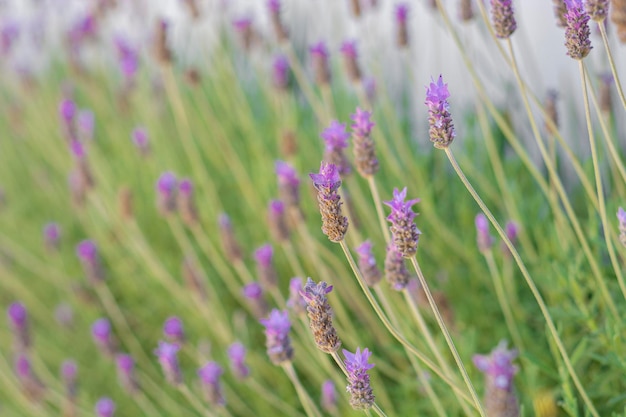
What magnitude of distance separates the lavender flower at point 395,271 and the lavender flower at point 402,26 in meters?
0.81

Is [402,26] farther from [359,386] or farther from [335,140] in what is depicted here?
[359,386]

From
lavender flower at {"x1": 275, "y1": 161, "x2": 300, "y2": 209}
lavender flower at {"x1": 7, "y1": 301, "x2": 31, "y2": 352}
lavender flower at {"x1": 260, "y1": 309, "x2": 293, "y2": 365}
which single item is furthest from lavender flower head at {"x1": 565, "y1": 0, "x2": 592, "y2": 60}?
lavender flower at {"x1": 7, "y1": 301, "x2": 31, "y2": 352}

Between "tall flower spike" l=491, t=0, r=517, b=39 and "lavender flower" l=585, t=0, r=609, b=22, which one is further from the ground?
"tall flower spike" l=491, t=0, r=517, b=39

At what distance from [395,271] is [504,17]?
0.42m

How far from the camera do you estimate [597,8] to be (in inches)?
39.4

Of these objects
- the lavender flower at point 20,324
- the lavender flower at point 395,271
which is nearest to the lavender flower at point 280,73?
the lavender flower at point 20,324

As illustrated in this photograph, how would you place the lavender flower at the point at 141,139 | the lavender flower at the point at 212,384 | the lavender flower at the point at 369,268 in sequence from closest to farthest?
the lavender flower at the point at 369,268, the lavender flower at the point at 212,384, the lavender flower at the point at 141,139

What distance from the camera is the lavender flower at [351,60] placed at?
175 centimetres

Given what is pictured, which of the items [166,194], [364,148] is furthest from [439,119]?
[166,194]

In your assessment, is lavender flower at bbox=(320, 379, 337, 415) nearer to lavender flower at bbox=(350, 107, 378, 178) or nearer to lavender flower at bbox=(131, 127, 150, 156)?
lavender flower at bbox=(350, 107, 378, 178)

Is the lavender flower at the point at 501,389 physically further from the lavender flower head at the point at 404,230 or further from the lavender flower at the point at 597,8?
the lavender flower at the point at 597,8

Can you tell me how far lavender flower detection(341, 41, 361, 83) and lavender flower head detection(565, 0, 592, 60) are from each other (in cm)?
80

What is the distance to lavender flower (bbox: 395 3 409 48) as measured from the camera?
1.81 metres

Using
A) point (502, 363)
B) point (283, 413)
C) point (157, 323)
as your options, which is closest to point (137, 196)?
Answer: point (157, 323)
